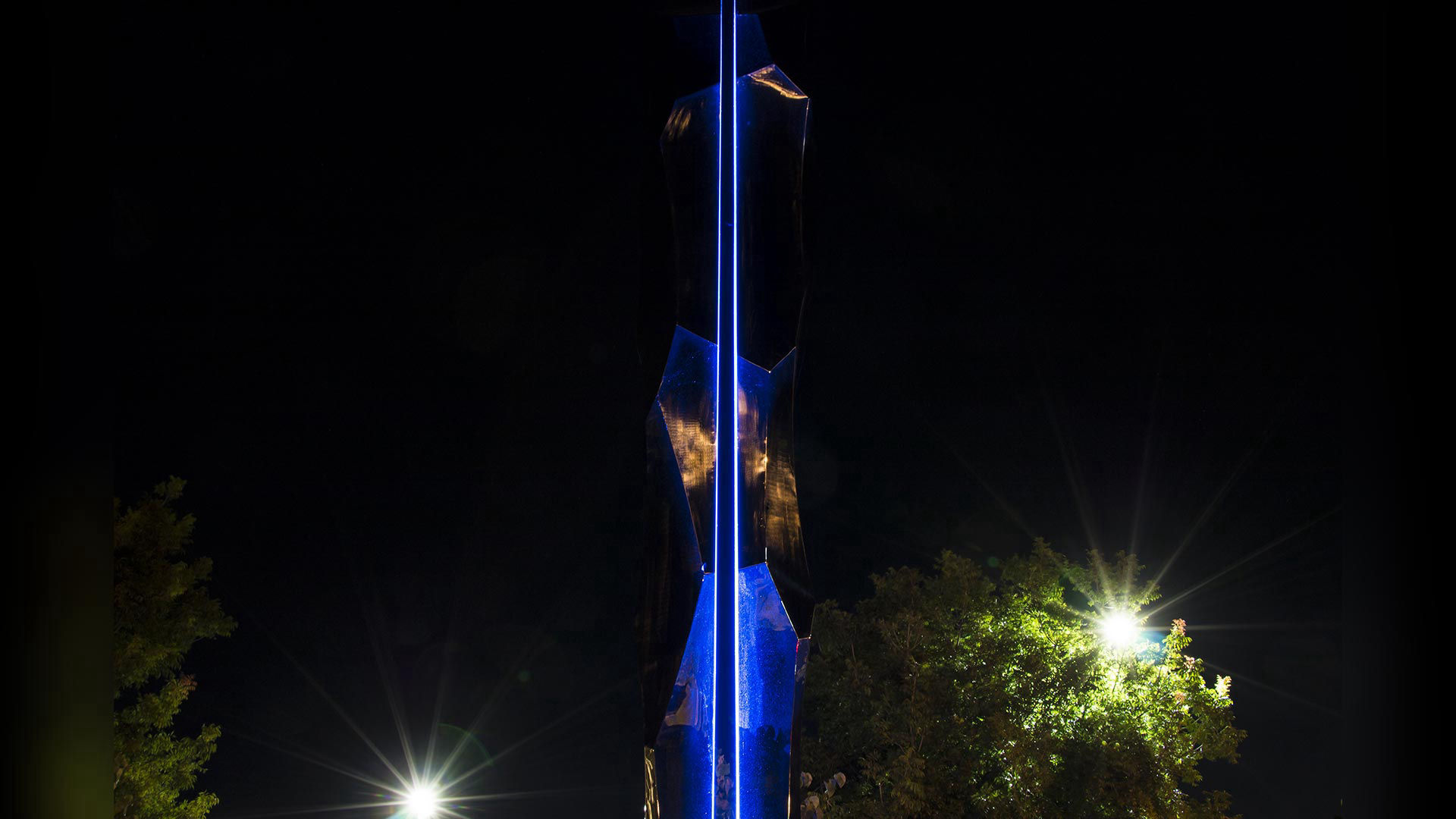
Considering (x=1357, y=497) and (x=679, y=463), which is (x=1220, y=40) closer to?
(x=679, y=463)

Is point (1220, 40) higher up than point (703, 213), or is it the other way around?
point (1220, 40)

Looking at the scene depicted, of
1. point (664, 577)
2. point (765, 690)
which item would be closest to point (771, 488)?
point (664, 577)

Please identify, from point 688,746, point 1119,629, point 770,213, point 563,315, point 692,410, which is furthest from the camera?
point 1119,629

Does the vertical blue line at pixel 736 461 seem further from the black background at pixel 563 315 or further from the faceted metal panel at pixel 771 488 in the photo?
the black background at pixel 563 315

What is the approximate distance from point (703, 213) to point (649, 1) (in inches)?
41.4

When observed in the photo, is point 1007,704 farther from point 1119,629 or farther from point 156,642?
point 156,642

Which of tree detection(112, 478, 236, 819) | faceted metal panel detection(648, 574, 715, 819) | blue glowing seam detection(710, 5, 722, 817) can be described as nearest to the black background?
tree detection(112, 478, 236, 819)

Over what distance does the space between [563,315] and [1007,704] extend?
5112mm

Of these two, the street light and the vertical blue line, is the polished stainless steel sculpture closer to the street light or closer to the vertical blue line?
the vertical blue line

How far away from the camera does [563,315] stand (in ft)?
28.5

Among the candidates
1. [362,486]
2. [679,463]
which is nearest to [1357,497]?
[679,463]

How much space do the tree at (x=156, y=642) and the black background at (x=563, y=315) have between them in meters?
0.46

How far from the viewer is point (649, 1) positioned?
4.63 metres

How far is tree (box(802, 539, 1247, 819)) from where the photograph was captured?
8.14 m
